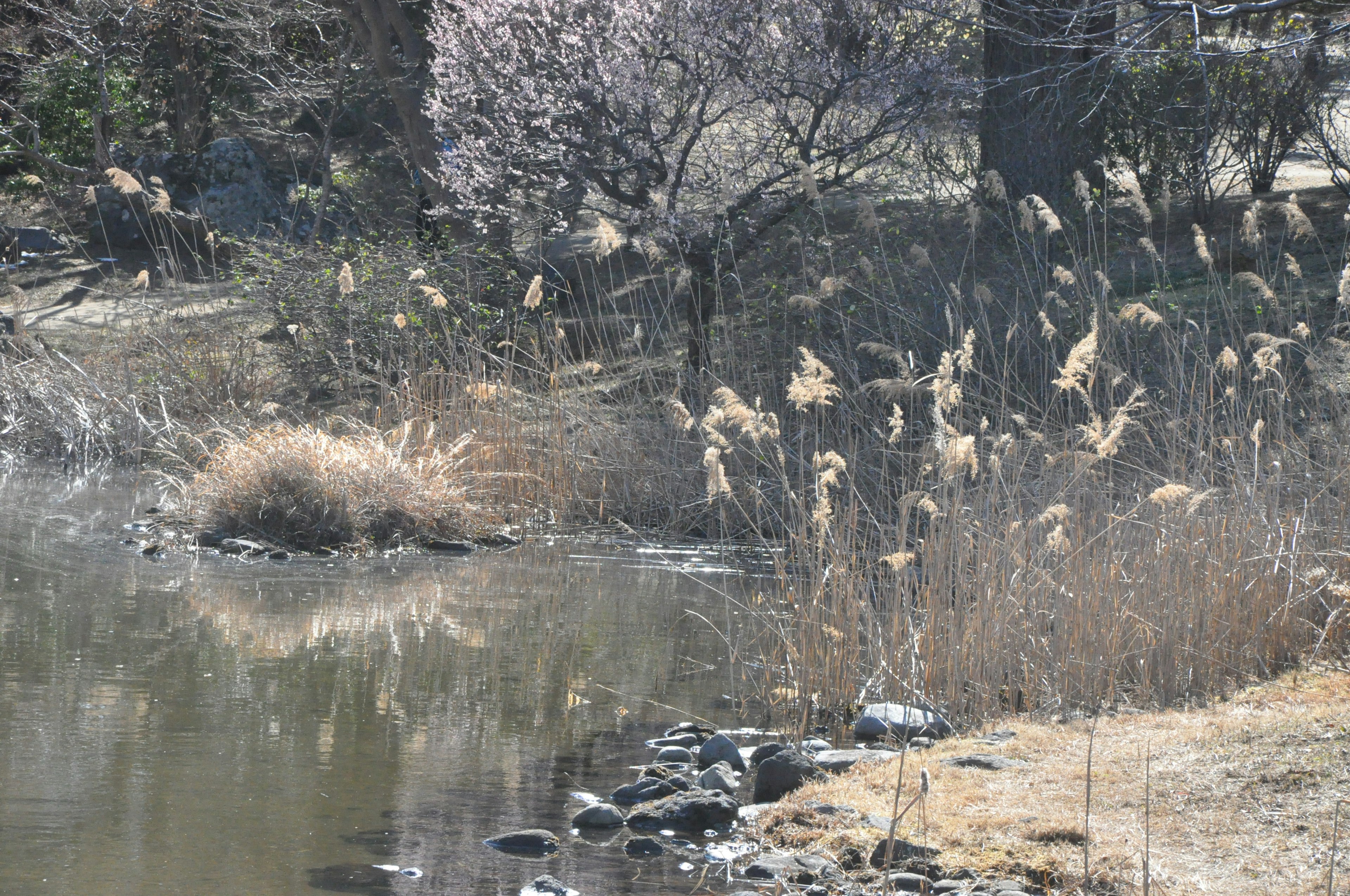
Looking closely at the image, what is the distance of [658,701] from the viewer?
595 cm

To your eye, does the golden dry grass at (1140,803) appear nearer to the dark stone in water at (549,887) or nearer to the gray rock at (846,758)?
the gray rock at (846,758)

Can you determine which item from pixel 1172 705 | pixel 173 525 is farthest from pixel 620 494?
pixel 1172 705

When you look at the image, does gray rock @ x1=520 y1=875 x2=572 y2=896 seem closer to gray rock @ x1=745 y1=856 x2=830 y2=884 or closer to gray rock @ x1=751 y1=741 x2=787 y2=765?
gray rock @ x1=745 y1=856 x2=830 y2=884

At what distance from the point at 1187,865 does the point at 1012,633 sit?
2016 millimetres

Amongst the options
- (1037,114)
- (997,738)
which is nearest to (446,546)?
(997,738)

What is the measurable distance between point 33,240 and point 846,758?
57.8 ft

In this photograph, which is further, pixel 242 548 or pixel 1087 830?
pixel 242 548

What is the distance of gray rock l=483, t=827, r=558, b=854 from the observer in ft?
13.4

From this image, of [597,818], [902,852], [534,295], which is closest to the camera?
[902,852]

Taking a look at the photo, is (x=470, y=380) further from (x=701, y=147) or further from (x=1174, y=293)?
(x=1174, y=293)

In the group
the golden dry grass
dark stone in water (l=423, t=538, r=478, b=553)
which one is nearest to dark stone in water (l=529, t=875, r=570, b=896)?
the golden dry grass

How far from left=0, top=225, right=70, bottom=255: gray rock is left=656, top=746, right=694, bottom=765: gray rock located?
53.0 ft

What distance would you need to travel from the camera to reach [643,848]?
13.7ft

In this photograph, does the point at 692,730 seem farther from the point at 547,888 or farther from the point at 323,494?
the point at 323,494
